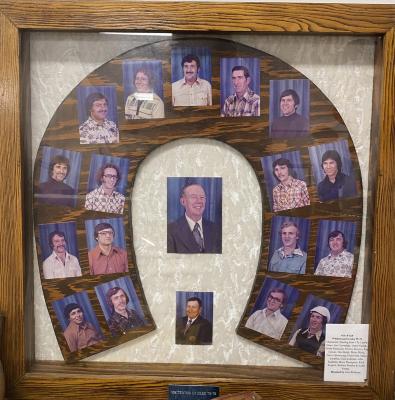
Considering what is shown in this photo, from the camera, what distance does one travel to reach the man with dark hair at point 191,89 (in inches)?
31.1

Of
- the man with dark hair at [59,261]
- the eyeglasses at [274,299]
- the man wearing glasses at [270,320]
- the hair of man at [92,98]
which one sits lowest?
the man wearing glasses at [270,320]

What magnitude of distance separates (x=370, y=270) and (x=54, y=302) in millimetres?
533

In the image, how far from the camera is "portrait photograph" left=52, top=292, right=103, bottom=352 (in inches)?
32.7

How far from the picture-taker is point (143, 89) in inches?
31.3

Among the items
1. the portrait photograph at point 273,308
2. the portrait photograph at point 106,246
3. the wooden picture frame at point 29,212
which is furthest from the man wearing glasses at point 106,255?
the portrait photograph at point 273,308

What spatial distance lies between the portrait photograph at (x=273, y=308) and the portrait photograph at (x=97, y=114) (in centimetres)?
36

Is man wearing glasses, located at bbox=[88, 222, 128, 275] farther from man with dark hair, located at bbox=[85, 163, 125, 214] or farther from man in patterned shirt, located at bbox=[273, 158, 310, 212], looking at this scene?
man in patterned shirt, located at bbox=[273, 158, 310, 212]

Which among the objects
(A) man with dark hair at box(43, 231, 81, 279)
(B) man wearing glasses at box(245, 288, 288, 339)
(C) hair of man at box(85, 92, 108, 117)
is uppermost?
(C) hair of man at box(85, 92, 108, 117)

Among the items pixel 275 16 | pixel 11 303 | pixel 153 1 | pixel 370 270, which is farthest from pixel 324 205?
pixel 11 303

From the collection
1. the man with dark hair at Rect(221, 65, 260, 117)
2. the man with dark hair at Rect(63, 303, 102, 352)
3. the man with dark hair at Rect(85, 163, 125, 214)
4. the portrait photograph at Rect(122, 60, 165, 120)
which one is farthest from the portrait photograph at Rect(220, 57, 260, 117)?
the man with dark hair at Rect(63, 303, 102, 352)

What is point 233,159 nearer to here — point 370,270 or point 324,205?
point 324,205

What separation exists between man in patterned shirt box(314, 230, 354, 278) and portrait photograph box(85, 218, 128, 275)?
0.33 metres

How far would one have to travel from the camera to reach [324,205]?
2.67ft

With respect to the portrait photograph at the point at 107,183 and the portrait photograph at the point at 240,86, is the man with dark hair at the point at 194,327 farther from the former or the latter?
the portrait photograph at the point at 240,86
